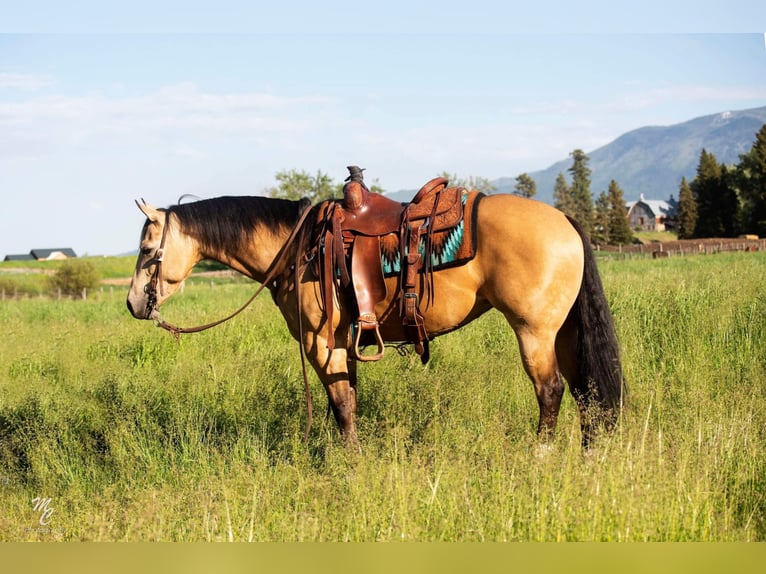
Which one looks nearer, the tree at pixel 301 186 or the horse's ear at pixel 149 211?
the horse's ear at pixel 149 211

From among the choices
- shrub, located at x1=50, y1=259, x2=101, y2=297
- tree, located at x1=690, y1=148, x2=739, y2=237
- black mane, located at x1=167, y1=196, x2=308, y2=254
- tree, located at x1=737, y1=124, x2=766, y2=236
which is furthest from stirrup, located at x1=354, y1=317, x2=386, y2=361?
tree, located at x1=690, y1=148, x2=739, y2=237

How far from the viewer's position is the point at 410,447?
480cm

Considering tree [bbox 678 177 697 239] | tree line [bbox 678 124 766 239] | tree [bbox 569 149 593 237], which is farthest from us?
tree [bbox 569 149 593 237]

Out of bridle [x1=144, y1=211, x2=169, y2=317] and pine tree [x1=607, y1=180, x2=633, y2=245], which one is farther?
pine tree [x1=607, y1=180, x2=633, y2=245]

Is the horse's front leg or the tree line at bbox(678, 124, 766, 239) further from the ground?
the tree line at bbox(678, 124, 766, 239)

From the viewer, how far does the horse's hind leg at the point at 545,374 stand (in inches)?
174

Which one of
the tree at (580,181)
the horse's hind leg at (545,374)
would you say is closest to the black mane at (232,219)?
the horse's hind leg at (545,374)

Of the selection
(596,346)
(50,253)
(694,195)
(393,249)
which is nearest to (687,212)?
(694,195)

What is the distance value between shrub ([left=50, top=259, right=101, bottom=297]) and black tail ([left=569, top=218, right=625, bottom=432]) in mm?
39129

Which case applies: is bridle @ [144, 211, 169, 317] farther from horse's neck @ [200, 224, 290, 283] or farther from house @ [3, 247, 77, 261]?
house @ [3, 247, 77, 261]

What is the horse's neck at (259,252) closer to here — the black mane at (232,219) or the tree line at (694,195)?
the black mane at (232,219)

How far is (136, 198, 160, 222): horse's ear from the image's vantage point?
5.02m

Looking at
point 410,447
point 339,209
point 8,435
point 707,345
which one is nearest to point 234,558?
point 410,447
